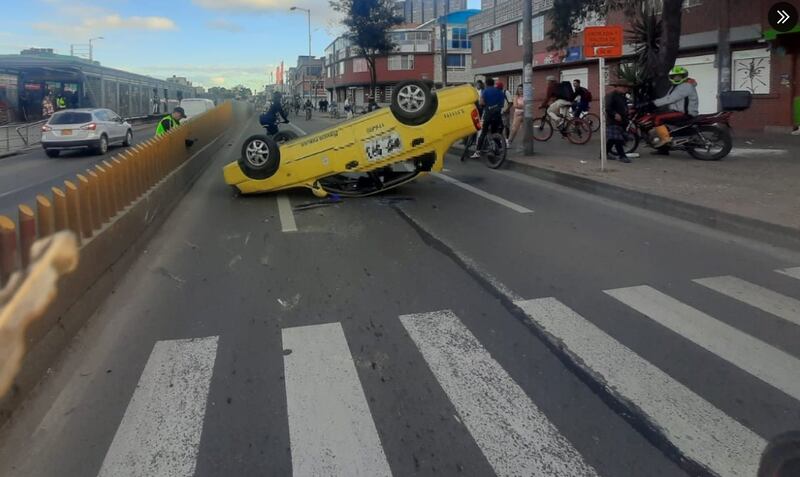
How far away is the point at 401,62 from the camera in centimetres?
7425

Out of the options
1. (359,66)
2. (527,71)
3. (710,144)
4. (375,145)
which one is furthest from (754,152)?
(359,66)

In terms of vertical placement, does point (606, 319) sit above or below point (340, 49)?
below

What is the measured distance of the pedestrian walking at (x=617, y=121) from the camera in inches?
542

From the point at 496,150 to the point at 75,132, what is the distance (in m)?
14.4

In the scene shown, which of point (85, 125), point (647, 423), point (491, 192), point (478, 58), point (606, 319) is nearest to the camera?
point (647, 423)

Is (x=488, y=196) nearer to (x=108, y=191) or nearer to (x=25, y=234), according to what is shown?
(x=108, y=191)

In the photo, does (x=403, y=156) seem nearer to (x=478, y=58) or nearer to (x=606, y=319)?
(x=606, y=319)

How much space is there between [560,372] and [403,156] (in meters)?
6.50

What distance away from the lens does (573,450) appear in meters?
3.29

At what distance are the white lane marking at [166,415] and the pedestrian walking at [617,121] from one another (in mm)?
11375

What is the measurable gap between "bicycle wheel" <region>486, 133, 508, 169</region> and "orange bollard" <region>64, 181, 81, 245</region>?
10.5m

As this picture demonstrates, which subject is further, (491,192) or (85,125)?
(85,125)

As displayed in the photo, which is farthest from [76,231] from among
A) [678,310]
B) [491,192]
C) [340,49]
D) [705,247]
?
[340,49]

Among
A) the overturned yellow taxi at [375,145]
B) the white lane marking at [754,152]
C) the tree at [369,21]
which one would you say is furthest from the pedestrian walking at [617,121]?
the tree at [369,21]
